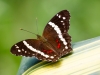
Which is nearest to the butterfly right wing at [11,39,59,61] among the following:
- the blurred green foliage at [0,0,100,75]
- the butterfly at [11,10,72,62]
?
the butterfly at [11,10,72,62]

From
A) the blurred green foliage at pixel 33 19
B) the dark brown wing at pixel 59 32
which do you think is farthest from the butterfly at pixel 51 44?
the blurred green foliage at pixel 33 19

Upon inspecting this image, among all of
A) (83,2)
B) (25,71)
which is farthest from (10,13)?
(25,71)

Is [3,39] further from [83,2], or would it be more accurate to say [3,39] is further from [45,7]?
[83,2]

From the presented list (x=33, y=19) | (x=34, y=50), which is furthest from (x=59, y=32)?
(x=33, y=19)

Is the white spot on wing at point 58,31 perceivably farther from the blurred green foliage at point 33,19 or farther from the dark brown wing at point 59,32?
the blurred green foliage at point 33,19

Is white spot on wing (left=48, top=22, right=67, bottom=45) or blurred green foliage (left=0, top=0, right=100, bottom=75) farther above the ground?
blurred green foliage (left=0, top=0, right=100, bottom=75)

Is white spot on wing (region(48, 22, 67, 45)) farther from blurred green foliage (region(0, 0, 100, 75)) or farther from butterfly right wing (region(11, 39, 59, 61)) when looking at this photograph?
blurred green foliage (region(0, 0, 100, 75))
